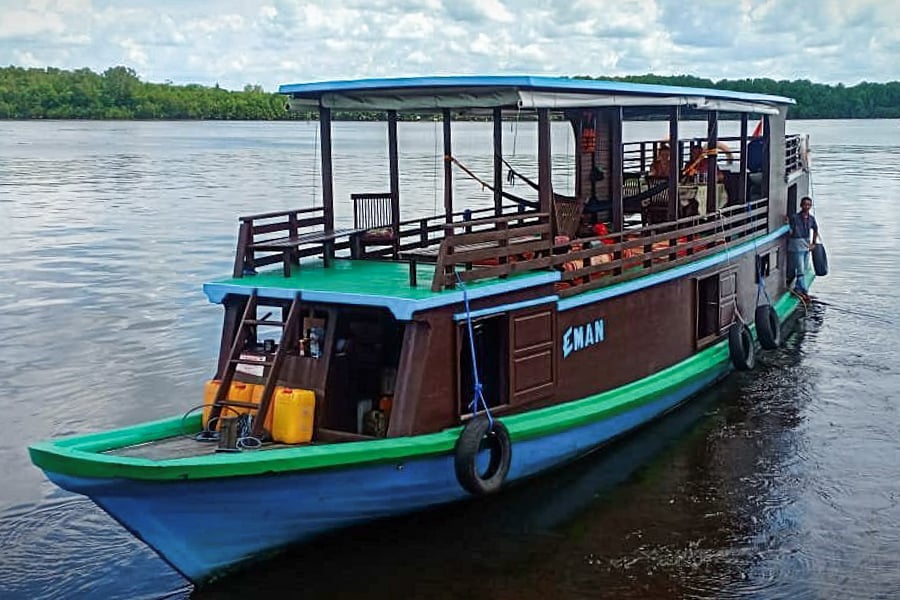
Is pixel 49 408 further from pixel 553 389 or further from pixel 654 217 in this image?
pixel 654 217

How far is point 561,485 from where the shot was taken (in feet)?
32.4

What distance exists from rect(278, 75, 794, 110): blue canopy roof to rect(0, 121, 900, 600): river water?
3.54 m

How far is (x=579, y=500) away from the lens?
9633 mm

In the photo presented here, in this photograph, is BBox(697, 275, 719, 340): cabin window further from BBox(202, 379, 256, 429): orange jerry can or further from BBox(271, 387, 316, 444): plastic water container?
BBox(202, 379, 256, 429): orange jerry can

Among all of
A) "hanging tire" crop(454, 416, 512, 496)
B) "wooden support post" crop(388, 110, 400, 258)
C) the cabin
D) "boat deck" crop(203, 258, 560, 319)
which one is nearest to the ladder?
the cabin

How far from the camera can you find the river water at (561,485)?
8.12 metres

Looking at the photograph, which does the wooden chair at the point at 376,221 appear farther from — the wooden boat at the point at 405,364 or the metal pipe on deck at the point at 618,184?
the metal pipe on deck at the point at 618,184

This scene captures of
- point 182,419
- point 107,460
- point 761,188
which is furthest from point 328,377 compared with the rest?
point 761,188

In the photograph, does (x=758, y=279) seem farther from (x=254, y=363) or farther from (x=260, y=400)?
(x=260, y=400)

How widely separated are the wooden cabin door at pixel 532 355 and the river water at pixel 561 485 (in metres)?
1.03

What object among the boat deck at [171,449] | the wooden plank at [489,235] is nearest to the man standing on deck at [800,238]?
the wooden plank at [489,235]

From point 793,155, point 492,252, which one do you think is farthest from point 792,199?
point 492,252

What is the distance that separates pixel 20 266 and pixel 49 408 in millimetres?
9842

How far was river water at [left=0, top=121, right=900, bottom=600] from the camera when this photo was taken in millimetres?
8125
